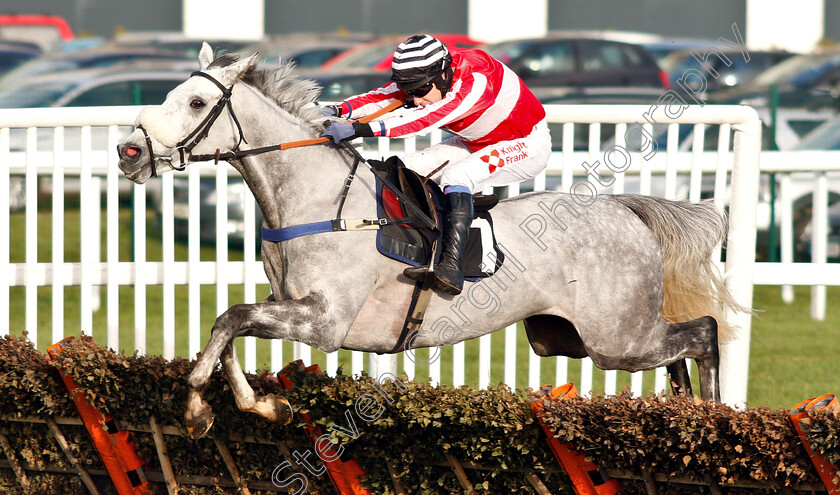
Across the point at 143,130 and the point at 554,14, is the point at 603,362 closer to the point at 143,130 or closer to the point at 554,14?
the point at 143,130

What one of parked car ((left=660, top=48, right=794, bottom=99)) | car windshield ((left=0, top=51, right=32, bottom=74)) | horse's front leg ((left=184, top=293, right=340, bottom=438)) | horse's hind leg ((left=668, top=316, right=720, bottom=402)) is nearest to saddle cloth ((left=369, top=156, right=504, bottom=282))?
horse's front leg ((left=184, top=293, right=340, bottom=438))

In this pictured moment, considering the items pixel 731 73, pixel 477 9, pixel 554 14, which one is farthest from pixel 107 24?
pixel 731 73

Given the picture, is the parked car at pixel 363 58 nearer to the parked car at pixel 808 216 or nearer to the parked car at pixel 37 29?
the parked car at pixel 808 216

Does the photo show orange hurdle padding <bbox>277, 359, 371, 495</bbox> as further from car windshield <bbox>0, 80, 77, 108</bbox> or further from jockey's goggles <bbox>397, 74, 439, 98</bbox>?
car windshield <bbox>0, 80, 77, 108</bbox>

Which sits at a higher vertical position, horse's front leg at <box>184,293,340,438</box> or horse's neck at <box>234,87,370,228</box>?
horse's neck at <box>234,87,370,228</box>

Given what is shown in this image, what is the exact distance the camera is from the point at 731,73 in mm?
16500

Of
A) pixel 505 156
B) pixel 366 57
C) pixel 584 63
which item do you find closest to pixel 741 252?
pixel 505 156

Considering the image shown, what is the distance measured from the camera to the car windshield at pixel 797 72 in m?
16.5

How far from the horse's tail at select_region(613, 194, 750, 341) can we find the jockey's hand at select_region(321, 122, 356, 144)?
1.60 meters

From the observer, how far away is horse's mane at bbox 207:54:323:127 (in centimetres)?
420

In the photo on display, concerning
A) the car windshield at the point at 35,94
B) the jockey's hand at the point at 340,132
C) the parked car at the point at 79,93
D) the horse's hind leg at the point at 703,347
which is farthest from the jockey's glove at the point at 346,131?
Answer: the car windshield at the point at 35,94

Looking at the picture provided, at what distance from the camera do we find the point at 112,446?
4.43m

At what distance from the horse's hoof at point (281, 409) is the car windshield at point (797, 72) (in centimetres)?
1385

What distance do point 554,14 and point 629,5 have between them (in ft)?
6.15
